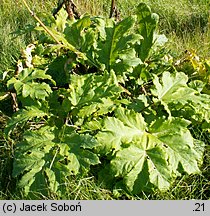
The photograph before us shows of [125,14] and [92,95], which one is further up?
[92,95]

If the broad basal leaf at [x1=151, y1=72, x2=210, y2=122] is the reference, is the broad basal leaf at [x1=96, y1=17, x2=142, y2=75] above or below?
above

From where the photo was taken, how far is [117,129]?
2713 millimetres

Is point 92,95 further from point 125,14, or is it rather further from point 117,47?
point 125,14

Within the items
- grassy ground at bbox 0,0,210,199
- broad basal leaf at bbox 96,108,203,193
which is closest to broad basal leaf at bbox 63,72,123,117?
broad basal leaf at bbox 96,108,203,193

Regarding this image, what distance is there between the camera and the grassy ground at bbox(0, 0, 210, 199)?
275cm

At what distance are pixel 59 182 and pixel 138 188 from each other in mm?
416

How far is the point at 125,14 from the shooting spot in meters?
4.84

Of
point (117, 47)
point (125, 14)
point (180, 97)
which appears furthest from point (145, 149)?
point (125, 14)

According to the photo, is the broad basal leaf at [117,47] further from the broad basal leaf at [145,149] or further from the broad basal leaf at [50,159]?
the broad basal leaf at [50,159]

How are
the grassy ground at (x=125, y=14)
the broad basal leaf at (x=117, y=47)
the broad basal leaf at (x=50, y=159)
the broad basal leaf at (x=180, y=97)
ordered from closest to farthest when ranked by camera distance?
the broad basal leaf at (x=50, y=159) → the grassy ground at (x=125, y=14) → the broad basal leaf at (x=180, y=97) → the broad basal leaf at (x=117, y=47)

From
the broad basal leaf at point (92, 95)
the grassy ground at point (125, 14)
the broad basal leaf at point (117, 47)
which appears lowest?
the grassy ground at point (125, 14)

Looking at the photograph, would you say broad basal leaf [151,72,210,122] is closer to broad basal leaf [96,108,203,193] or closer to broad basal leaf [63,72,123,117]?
broad basal leaf [96,108,203,193]

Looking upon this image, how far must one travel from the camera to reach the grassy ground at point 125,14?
9.01 ft

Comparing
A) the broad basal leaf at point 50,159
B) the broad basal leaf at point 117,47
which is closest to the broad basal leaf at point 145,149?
the broad basal leaf at point 50,159
